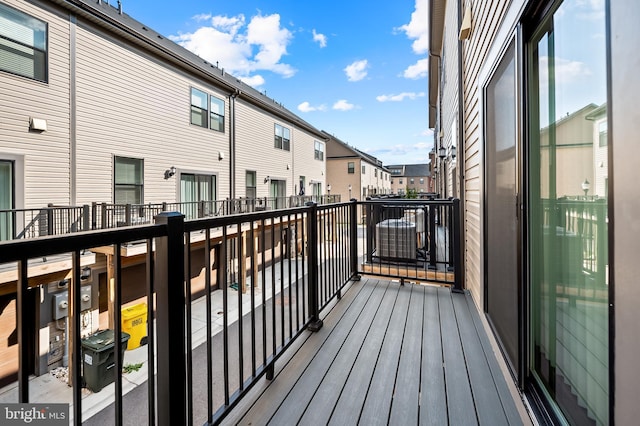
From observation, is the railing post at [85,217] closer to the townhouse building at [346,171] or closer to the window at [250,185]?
the window at [250,185]

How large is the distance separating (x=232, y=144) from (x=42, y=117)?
213 inches

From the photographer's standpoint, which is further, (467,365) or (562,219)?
(467,365)

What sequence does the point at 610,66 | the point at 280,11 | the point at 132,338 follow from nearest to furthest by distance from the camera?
the point at 610,66, the point at 132,338, the point at 280,11

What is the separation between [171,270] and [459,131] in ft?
→ 12.4

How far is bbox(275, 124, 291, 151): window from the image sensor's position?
13.6m

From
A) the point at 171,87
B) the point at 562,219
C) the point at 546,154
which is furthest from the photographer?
the point at 171,87

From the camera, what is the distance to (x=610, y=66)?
84 cm

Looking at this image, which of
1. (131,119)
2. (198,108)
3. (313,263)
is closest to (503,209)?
(313,263)

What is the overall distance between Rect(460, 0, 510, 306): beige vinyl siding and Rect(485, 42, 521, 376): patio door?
28cm

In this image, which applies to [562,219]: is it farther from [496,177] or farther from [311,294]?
[311,294]

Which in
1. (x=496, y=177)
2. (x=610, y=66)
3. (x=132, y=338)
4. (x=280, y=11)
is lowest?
(x=132, y=338)

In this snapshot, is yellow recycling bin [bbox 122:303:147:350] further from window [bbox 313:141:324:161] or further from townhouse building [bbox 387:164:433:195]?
townhouse building [bbox 387:164:433:195]

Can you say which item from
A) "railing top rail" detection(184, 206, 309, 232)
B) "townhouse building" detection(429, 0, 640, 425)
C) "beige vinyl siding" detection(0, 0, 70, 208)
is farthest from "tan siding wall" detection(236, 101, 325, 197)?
"townhouse building" detection(429, 0, 640, 425)

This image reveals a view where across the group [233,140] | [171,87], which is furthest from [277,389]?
[233,140]
